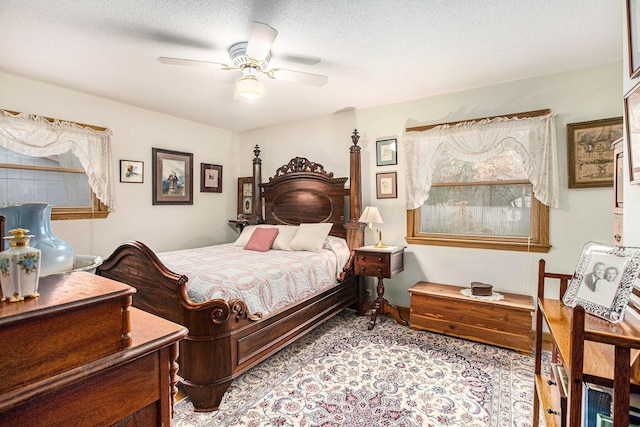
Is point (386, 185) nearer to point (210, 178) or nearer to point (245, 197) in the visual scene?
point (245, 197)

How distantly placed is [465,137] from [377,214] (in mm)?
1219

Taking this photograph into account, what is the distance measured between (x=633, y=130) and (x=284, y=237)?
10.1 feet

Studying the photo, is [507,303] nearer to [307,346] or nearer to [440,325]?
[440,325]

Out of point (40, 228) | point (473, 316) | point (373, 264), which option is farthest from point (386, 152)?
point (40, 228)

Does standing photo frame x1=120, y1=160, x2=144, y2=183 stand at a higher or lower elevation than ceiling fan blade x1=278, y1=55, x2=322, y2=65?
lower

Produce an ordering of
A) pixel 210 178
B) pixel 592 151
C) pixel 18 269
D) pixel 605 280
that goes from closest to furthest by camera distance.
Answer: pixel 18 269 → pixel 605 280 → pixel 592 151 → pixel 210 178

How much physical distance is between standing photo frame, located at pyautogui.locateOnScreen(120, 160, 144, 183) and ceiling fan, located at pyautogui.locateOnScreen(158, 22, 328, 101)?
6.47 ft

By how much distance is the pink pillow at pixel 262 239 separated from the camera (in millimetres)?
3666

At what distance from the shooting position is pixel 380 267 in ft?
11.0

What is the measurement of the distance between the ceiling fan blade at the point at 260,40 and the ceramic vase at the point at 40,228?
1.53m

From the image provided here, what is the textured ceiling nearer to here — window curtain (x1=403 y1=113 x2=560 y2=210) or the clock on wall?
window curtain (x1=403 y1=113 x2=560 y2=210)

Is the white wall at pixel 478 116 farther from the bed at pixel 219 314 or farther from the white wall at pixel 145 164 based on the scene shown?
the white wall at pixel 145 164

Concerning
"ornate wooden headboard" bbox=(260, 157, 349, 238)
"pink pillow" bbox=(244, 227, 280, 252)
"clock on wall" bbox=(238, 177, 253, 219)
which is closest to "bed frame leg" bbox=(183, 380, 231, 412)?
"pink pillow" bbox=(244, 227, 280, 252)

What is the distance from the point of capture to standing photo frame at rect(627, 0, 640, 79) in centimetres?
124
